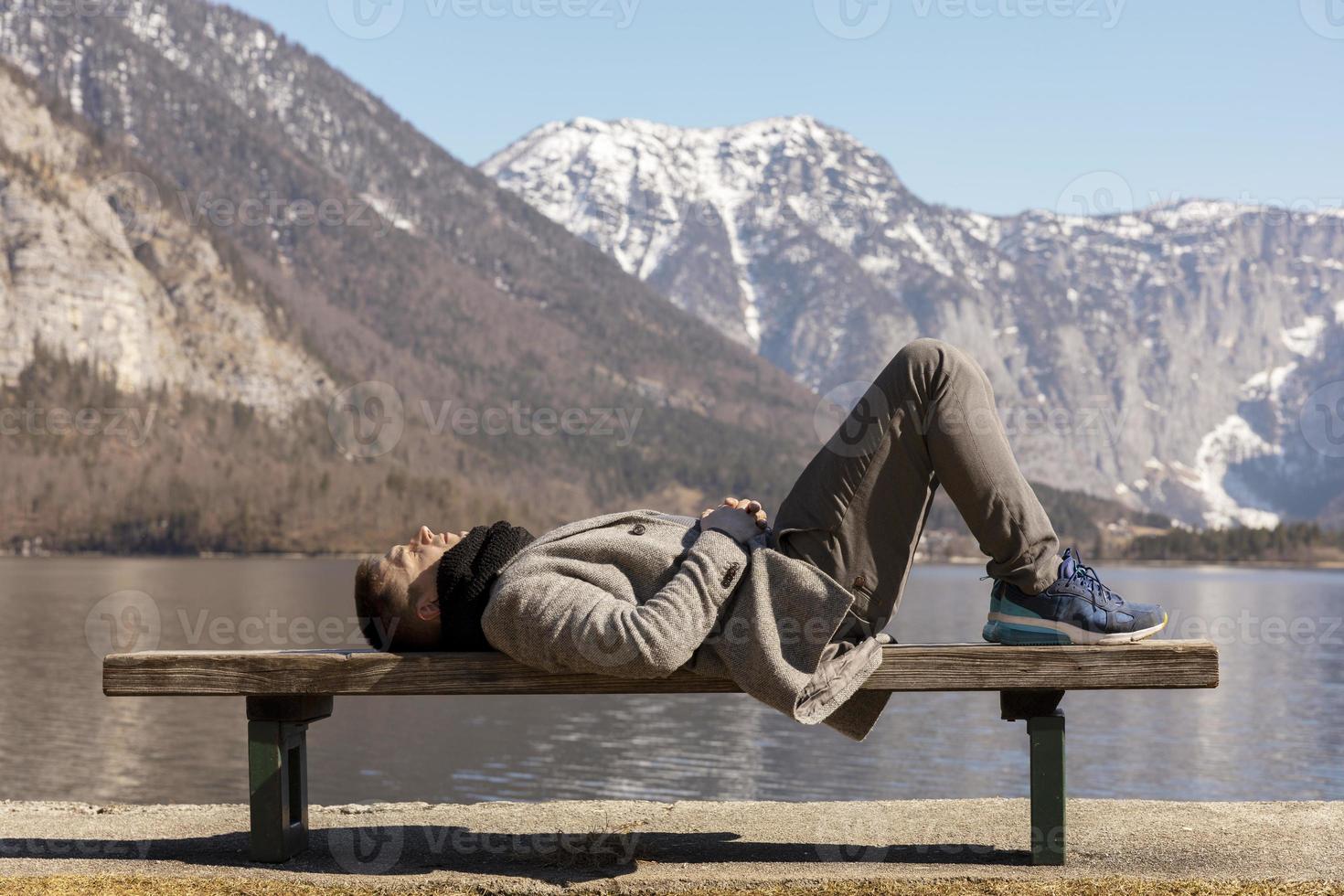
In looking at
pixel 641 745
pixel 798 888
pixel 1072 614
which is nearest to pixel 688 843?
pixel 798 888

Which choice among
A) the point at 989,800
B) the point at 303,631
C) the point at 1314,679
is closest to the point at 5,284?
the point at 303,631

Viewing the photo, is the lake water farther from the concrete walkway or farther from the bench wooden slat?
the bench wooden slat

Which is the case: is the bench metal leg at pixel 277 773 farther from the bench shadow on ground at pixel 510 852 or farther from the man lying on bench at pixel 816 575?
the man lying on bench at pixel 816 575

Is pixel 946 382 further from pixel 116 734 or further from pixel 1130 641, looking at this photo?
pixel 116 734

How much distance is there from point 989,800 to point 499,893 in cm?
404

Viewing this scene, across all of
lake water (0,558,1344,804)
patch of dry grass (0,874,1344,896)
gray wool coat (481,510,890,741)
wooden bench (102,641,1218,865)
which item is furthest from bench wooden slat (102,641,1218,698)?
lake water (0,558,1344,804)

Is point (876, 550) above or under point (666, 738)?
above

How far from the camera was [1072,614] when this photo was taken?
620cm

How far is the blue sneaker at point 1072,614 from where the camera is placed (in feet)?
20.3

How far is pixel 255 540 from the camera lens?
6993 inches

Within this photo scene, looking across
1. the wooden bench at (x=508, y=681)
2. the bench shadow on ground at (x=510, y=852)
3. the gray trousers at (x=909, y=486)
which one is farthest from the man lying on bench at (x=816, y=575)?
the bench shadow on ground at (x=510, y=852)

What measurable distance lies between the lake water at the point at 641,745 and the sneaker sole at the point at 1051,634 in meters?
17.0

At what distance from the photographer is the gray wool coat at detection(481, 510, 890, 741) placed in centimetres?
592

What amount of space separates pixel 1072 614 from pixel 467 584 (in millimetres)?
2515
